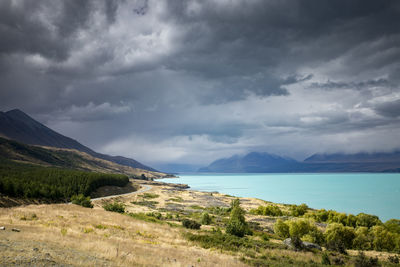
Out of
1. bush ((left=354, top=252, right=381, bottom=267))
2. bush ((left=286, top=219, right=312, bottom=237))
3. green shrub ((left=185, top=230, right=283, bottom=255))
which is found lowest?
bush ((left=286, top=219, right=312, bottom=237))

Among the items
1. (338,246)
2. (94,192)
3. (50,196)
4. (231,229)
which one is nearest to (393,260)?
(338,246)

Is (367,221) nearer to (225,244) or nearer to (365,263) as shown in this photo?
(365,263)

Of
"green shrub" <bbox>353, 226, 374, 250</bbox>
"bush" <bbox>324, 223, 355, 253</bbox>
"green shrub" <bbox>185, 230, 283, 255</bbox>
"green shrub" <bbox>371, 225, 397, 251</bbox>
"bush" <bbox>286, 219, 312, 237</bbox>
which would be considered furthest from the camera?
"bush" <bbox>286, 219, 312, 237</bbox>

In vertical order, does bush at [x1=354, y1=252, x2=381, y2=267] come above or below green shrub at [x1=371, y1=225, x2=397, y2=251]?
above

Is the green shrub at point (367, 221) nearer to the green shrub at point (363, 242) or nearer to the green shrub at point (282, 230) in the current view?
the green shrub at point (363, 242)

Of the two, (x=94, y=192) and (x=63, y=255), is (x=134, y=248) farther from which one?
(x=94, y=192)

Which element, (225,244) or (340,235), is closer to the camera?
(225,244)

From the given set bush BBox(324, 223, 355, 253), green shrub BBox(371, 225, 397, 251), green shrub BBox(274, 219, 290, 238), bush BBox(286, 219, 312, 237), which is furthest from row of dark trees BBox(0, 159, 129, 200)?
green shrub BBox(371, 225, 397, 251)

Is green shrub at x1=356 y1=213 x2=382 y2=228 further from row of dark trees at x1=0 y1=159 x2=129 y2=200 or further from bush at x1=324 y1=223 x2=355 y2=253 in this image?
row of dark trees at x1=0 y1=159 x2=129 y2=200

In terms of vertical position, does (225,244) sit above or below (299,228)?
above

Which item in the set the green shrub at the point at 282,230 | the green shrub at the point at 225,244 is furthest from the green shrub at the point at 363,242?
the green shrub at the point at 225,244

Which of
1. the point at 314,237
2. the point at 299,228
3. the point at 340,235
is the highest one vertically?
the point at 299,228

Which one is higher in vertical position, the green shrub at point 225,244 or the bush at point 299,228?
the green shrub at point 225,244

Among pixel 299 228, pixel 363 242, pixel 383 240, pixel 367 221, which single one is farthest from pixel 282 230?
A: pixel 367 221
